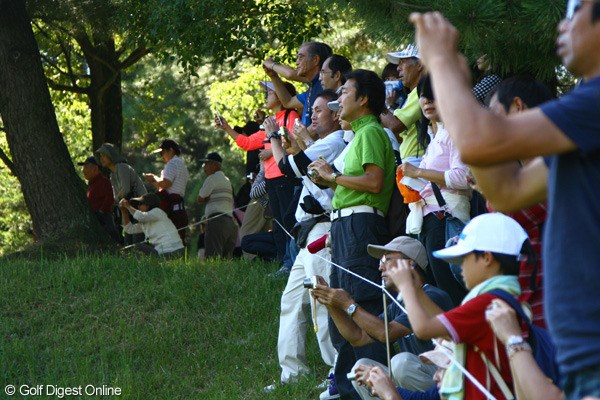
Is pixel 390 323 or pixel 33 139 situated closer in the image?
pixel 390 323

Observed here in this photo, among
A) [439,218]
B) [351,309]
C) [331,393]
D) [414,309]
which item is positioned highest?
[439,218]

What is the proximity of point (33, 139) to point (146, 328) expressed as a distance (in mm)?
3767

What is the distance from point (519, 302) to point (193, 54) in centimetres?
831

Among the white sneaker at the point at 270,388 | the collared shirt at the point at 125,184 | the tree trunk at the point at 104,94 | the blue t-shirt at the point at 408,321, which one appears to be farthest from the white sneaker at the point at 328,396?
the tree trunk at the point at 104,94

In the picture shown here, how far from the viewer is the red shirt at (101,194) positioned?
14219mm

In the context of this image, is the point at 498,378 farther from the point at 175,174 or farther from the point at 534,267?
the point at 175,174

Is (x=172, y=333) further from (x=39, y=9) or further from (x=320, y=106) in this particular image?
(x=39, y=9)

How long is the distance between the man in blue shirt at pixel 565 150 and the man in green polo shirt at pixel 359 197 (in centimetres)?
370

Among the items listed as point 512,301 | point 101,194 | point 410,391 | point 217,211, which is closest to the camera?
point 512,301

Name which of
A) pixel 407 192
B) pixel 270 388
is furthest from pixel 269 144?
pixel 407 192

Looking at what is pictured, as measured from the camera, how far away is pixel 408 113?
7117 mm

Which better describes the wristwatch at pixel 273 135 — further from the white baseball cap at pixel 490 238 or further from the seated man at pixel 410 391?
the white baseball cap at pixel 490 238

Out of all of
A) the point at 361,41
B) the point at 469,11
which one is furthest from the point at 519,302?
the point at 361,41

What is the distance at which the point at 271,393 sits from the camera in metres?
7.31
